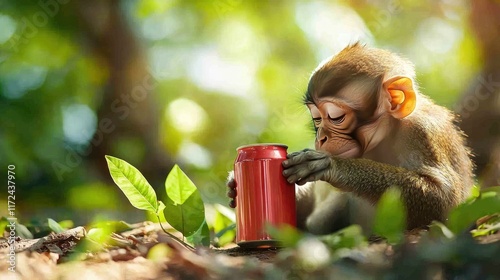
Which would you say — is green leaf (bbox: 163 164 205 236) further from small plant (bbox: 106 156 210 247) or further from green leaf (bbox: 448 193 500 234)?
green leaf (bbox: 448 193 500 234)

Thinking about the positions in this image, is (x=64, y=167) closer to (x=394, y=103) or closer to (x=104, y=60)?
(x=104, y=60)

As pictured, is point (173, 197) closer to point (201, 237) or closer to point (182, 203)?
point (182, 203)

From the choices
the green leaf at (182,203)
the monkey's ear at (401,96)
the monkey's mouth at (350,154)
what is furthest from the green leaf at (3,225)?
the monkey's ear at (401,96)

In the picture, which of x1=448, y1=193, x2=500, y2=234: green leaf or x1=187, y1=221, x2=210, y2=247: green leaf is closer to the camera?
x1=448, y1=193, x2=500, y2=234: green leaf

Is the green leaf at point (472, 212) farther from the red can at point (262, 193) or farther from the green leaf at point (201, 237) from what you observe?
the green leaf at point (201, 237)

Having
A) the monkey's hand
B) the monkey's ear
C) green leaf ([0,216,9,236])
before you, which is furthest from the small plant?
the monkey's ear

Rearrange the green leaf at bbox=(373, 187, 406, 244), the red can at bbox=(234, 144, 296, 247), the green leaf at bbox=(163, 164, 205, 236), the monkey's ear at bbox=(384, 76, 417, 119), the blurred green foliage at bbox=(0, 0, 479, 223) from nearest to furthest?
1. the green leaf at bbox=(373, 187, 406, 244)
2. the red can at bbox=(234, 144, 296, 247)
3. the green leaf at bbox=(163, 164, 205, 236)
4. the monkey's ear at bbox=(384, 76, 417, 119)
5. the blurred green foliage at bbox=(0, 0, 479, 223)
